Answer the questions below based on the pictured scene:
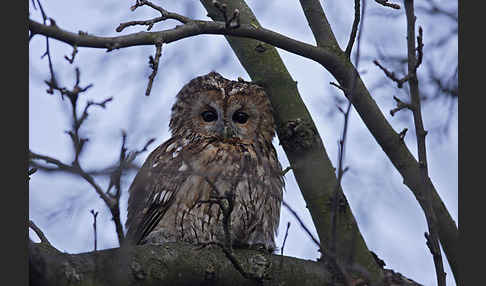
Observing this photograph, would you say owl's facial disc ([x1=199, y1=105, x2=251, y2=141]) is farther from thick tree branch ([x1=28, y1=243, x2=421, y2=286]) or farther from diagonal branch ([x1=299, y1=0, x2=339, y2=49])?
thick tree branch ([x1=28, y1=243, x2=421, y2=286])

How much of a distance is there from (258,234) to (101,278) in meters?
1.48

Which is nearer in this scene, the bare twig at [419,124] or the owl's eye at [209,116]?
the bare twig at [419,124]

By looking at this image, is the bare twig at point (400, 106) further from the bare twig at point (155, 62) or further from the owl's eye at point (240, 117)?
the owl's eye at point (240, 117)

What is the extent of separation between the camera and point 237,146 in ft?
13.4

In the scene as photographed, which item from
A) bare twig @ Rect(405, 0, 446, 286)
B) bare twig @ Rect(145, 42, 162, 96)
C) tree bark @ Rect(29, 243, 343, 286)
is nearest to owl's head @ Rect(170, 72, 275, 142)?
tree bark @ Rect(29, 243, 343, 286)

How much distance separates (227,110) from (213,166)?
0.57 meters

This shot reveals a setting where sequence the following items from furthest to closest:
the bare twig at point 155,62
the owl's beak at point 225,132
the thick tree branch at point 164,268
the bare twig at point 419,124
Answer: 1. the owl's beak at point 225,132
2. the bare twig at point 419,124
3. the bare twig at point 155,62
4. the thick tree branch at point 164,268

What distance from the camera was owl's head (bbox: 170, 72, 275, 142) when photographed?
4.25m

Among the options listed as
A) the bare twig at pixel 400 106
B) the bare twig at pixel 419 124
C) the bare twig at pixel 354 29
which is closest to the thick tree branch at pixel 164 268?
the bare twig at pixel 419 124

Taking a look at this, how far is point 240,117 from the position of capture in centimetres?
436

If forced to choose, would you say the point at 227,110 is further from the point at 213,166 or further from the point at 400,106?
the point at 400,106

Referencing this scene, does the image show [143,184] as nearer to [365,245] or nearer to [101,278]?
[101,278]

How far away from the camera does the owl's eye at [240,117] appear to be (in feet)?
14.2

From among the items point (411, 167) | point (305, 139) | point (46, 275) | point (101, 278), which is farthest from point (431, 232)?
point (46, 275)
